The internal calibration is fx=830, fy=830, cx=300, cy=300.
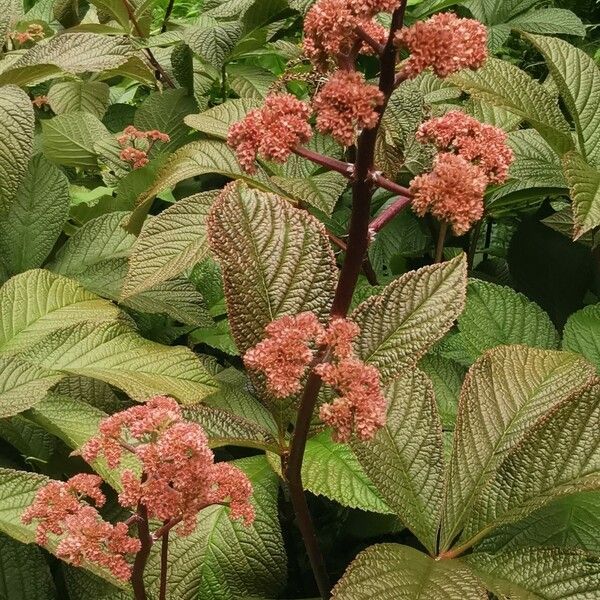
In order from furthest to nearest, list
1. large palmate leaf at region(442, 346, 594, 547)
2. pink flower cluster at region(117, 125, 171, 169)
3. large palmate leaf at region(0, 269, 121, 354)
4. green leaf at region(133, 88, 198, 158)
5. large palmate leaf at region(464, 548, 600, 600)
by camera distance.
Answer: green leaf at region(133, 88, 198, 158) → pink flower cluster at region(117, 125, 171, 169) → large palmate leaf at region(0, 269, 121, 354) → large palmate leaf at region(442, 346, 594, 547) → large palmate leaf at region(464, 548, 600, 600)

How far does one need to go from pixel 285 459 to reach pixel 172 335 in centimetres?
47

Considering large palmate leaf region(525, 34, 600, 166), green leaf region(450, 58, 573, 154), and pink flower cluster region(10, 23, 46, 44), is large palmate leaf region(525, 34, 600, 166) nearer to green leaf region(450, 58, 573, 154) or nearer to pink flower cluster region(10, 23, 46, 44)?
green leaf region(450, 58, 573, 154)

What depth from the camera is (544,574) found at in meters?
0.67

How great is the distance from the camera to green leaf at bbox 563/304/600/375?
37.0 inches

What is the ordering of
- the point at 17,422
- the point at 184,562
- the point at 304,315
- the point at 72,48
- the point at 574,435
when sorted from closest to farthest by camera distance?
the point at 304,315, the point at 574,435, the point at 184,562, the point at 17,422, the point at 72,48

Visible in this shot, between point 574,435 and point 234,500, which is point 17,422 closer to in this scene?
point 234,500

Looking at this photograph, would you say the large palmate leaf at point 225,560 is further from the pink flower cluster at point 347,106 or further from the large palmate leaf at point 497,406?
the pink flower cluster at point 347,106

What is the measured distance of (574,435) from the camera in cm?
69

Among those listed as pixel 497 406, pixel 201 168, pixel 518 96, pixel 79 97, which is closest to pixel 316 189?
pixel 201 168

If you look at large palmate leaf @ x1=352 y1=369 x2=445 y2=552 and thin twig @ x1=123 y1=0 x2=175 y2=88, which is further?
thin twig @ x1=123 y1=0 x2=175 y2=88

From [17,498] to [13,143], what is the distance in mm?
439

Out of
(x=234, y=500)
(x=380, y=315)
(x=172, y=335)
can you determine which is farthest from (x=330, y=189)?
(x=234, y=500)

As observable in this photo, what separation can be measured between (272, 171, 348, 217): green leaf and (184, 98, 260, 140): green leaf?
0.33ft

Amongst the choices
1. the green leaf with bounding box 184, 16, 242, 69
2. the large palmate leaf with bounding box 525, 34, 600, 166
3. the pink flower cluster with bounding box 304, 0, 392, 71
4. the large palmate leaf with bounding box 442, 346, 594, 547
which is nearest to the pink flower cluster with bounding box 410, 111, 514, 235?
the pink flower cluster with bounding box 304, 0, 392, 71
